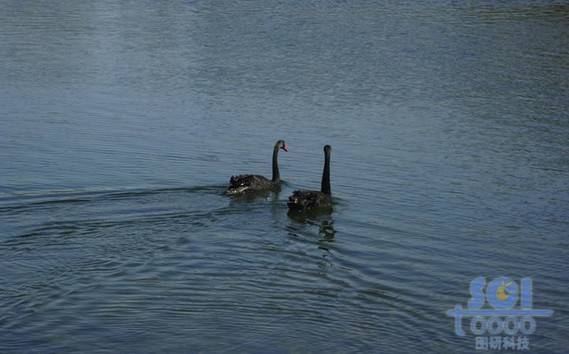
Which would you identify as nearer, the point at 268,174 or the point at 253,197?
the point at 253,197

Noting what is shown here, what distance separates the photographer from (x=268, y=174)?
1670cm

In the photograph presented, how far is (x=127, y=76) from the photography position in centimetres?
2320

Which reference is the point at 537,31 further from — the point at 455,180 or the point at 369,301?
the point at 369,301

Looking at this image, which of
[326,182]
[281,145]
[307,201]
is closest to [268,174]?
[281,145]

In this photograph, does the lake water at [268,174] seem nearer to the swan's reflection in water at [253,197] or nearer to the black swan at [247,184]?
the swan's reflection in water at [253,197]

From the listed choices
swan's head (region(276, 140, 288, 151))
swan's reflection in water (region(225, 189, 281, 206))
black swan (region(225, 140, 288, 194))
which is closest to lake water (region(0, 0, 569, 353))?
swan's reflection in water (region(225, 189, 281, 206))

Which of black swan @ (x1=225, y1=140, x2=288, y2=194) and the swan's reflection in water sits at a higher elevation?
black swan @ (x1=225, y1=140, x2=288, y2=194)

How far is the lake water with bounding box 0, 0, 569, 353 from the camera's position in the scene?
33.9 ft

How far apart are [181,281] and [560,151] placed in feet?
29.4

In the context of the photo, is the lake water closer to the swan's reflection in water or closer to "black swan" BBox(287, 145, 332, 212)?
the swan's reflection in water

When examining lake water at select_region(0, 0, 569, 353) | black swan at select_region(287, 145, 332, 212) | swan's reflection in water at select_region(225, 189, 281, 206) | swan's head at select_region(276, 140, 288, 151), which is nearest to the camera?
lake water at select_region(0, 0, 569, 353)

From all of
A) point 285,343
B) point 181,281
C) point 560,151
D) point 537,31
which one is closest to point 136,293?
point 181,281

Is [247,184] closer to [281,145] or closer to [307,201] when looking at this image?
[307,201]

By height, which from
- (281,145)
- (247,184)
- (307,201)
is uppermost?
(281,145)
